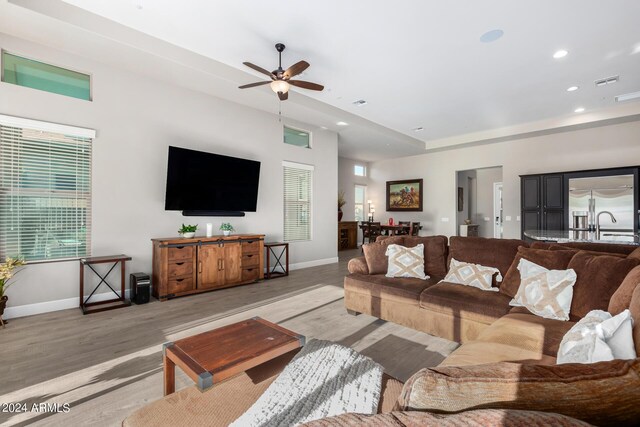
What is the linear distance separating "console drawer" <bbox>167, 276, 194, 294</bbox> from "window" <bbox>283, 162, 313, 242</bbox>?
238 centimetres

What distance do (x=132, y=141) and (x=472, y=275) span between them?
4760 millimetres

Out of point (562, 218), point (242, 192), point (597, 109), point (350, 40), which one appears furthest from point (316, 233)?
point (597, 109)

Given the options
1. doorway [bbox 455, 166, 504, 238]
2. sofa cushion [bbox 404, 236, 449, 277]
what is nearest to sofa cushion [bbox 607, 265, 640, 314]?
sofa cushion [bbox 404, 236, 449, 277]

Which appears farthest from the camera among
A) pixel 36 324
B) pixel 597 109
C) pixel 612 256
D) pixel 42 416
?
pixel 597 109

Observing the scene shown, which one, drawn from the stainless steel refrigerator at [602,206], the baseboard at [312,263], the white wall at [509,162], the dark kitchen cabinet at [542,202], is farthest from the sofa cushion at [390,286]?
the white wall at [509,162]

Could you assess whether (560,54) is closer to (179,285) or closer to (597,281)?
(597,281)

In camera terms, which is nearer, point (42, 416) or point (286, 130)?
point (42, 416)

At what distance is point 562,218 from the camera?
6480 mm

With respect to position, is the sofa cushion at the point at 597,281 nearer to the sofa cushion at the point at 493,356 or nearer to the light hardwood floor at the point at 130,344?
the sofa cushion at the point at 493,356

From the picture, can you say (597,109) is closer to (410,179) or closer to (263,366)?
(410,179)

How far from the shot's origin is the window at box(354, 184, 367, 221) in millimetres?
10664

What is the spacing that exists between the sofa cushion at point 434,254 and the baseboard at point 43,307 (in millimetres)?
4264

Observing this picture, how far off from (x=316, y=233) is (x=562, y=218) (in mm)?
5302

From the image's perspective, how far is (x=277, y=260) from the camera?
20.0 feet
